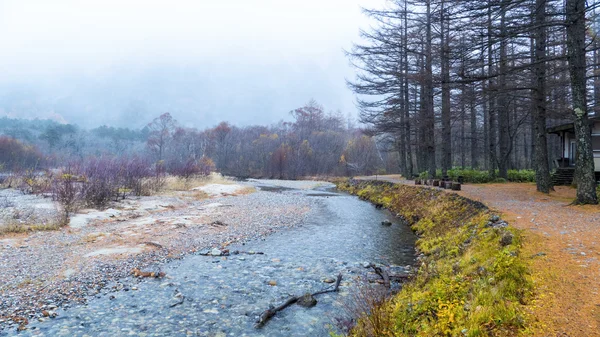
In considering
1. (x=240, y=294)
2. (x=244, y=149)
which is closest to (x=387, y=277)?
(x=240, y=294)

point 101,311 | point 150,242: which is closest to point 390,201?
point 150,242

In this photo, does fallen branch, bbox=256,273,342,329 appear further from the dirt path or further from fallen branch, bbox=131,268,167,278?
the dirt path

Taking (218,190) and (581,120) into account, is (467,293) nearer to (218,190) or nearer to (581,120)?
(581,120)

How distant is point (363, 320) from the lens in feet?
12.9

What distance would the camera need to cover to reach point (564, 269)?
4.32m

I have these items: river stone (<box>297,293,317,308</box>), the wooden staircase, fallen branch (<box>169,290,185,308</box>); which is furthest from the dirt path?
the wooden staircase

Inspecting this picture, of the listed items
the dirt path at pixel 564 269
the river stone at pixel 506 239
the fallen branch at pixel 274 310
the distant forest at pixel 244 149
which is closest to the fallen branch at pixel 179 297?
the fallen branch at pixel 274 310

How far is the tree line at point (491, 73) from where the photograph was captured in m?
9.44

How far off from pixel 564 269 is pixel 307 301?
11.8ft

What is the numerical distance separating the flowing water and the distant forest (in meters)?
21.0

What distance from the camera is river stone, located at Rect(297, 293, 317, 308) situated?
552 cm

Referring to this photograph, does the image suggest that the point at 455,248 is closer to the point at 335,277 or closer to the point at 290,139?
the point at 335,277

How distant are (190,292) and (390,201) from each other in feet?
46.6

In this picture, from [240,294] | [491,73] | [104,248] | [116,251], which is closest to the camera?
[240,294]
